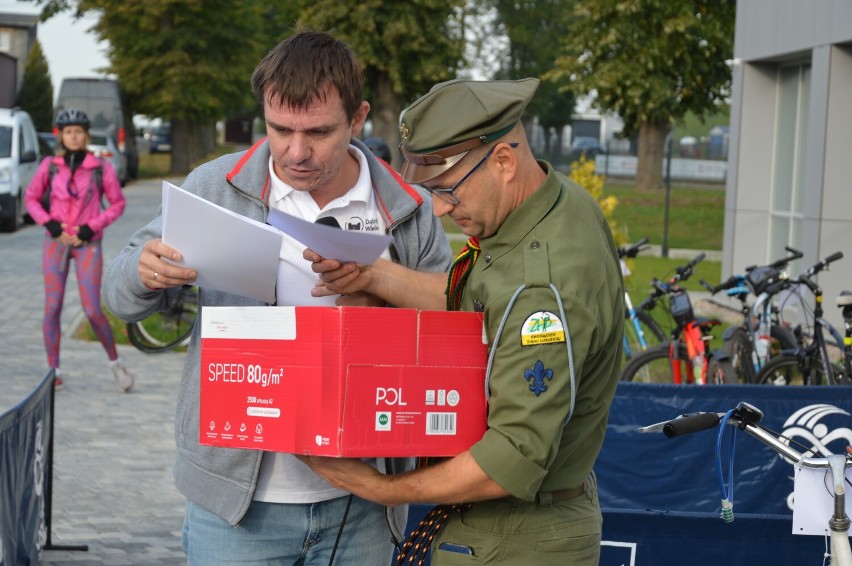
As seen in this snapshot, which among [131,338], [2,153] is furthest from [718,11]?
[131,338]

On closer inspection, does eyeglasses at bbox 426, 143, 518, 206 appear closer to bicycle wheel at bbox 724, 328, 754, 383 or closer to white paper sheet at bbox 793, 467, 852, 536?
white paper sheet at bbox 793, 467, 852, 536

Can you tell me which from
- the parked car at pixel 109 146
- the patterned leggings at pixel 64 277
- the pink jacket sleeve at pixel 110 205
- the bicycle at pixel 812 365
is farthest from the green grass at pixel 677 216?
the bicycle at pixel 812 365

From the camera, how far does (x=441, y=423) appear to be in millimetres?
2580

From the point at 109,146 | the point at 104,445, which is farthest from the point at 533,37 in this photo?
the point at 104,445

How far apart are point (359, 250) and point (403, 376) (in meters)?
0.32

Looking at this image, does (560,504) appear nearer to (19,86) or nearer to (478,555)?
(478,555)

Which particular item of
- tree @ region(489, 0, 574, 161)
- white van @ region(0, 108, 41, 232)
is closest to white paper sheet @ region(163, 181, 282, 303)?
white van @ region(0, 108, 41, 232)

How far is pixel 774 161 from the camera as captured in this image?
52.9ft

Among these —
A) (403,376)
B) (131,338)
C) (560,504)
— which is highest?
(403,376)

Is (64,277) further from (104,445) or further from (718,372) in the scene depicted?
(718,372)

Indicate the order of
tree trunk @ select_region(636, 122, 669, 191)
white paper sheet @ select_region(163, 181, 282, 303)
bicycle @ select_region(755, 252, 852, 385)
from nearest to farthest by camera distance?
1. white paper sheet @ select_region(163, 181, 282, 303)
2. bicycle @ select_region(755, 252, 852, 385)
3. tree trunk @ select_region(636, 122, 669, 191)

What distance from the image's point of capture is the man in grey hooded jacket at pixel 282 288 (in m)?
2.94

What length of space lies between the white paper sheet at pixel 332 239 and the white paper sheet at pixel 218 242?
84mm

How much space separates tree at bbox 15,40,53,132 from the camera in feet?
176
